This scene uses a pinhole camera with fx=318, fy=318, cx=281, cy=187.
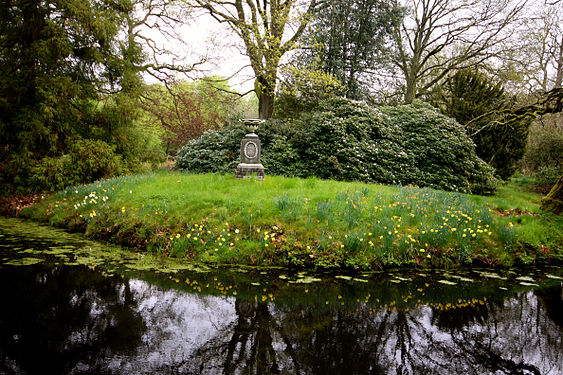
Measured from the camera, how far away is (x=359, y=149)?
11711 millimetres

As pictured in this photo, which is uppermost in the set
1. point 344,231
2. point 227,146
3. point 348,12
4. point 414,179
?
point 348,12

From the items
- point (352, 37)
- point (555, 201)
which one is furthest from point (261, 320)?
point (352, 37)

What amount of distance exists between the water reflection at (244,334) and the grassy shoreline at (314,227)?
1.61 m

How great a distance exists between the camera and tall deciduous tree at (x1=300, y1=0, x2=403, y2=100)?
15273mm

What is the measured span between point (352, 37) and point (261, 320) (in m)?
15.5

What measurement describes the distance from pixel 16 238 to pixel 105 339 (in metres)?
5.01

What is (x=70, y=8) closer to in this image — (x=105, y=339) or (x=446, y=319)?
(x=105, y=339)

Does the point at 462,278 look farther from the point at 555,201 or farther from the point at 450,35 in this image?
the point at 450,35

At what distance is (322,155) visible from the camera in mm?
11727

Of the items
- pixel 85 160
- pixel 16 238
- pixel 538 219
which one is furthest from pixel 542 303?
pixel 85 160

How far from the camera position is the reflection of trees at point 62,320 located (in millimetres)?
2682

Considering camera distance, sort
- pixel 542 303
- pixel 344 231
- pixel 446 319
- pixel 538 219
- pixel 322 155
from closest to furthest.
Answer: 1. pixel 446 319
2. pixel 542 303
3. pixel 344 231
4. pixel 538 219
5. pixel 322 155

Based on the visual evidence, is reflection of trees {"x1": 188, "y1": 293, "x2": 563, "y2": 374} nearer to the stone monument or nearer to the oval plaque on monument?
the stone monument

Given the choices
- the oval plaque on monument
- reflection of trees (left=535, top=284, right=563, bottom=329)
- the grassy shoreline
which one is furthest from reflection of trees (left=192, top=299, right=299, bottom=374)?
the oval plaque on monument
